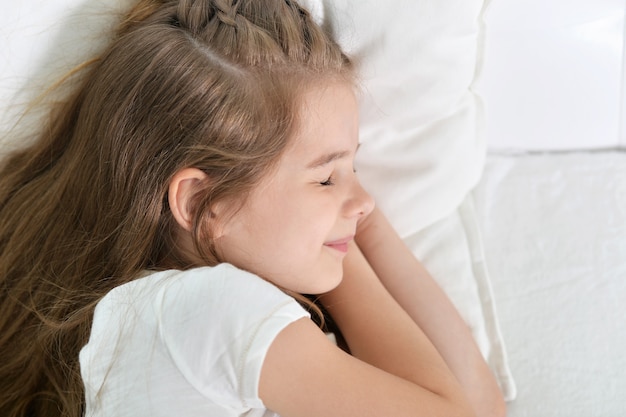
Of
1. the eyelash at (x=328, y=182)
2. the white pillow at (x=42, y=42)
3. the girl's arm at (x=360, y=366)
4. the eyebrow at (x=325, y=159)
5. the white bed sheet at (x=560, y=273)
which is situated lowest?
the white bed sheet at (x=560, y=273)

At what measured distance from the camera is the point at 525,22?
117 centimetres

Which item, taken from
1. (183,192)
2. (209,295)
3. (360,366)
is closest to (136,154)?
(183,192)

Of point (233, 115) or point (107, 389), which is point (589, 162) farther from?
point (107, 389)

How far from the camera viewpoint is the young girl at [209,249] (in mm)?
734

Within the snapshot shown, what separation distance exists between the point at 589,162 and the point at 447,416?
623 millimetres

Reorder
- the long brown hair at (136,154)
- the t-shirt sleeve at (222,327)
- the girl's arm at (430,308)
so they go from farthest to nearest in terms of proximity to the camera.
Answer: the girl's arm at (430,308) → the long brown hair at (136,154) → the t-shirt sleeve at (222,327)

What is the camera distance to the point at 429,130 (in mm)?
1130

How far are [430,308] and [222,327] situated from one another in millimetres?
393

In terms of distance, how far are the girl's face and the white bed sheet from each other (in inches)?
13.0

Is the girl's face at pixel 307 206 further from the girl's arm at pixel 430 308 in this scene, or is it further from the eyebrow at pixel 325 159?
the girl's arm at pixel 430 308

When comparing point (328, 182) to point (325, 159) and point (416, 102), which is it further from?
point (416, 102)

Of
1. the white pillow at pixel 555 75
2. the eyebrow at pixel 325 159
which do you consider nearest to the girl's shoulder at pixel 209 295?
the eyebrow at pixel 325 159

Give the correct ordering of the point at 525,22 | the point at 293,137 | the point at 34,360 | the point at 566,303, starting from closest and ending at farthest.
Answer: the point at 293,137 → the point at 34,360 → the point at 566,303 → the point at 525,22

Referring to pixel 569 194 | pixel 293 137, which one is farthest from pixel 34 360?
pixel 569 194
